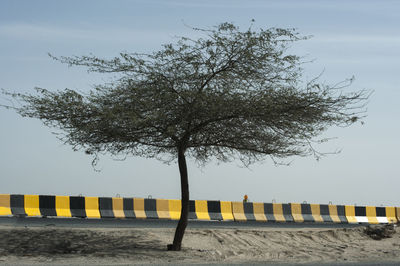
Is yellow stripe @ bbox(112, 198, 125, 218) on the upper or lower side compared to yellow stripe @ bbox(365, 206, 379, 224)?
upper

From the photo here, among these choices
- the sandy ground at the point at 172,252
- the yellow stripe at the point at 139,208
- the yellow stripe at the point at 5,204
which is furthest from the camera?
the yellow stripe at the point at 139,208

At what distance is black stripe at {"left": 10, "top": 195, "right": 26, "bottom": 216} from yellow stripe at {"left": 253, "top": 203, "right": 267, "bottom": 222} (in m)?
9.93

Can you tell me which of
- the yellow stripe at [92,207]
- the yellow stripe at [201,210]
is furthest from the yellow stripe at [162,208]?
the yellow stripe at [92,207]

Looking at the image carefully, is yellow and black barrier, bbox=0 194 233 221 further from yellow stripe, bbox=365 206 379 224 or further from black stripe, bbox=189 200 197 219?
yellow stripe, bbox=365 206 379 224

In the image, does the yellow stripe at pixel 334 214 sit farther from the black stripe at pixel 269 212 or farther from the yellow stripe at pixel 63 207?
the yellow stripe at pixel 63 207

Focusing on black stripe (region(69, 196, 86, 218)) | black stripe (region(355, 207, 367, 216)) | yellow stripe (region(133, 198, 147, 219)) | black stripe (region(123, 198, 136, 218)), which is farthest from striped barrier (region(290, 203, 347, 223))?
black stripe (region(69, 196, 86, 218))

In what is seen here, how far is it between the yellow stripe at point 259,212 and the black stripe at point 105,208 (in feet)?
21.8

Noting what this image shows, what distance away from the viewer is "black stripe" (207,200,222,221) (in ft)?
85.5

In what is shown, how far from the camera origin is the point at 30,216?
2231 cm

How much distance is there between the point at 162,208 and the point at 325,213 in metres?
8.60

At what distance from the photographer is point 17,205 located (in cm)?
2216

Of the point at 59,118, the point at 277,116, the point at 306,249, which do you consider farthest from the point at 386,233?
the point at 59,118

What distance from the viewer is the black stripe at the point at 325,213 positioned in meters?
29.6

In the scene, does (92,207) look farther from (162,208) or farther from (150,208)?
(162,208)
